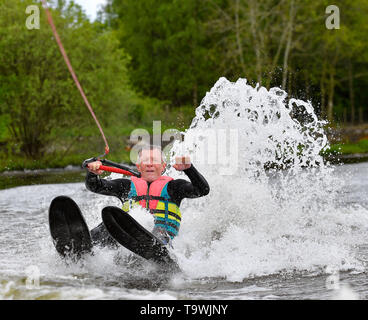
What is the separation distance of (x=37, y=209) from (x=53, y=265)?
4.99 m

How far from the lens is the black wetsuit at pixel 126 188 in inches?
225

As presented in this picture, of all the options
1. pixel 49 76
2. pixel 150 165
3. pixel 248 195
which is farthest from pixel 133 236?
pixel 49 76

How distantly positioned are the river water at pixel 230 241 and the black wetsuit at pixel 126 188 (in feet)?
0.54

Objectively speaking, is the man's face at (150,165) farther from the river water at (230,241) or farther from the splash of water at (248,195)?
the splash of water at (248,195)

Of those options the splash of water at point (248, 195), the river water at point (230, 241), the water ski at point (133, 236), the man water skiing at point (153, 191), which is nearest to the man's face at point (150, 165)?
the man water skiing at point (153, 191)

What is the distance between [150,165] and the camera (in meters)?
6.02

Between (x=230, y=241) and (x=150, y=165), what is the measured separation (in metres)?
1.49

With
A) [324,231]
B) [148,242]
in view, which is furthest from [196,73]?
[148,242]

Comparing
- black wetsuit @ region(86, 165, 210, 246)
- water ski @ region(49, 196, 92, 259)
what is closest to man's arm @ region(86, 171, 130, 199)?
black wetsuit @ region(86, 165, 210, 246)

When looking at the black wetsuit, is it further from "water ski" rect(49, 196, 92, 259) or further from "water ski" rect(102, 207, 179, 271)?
"water ski" rect(102, 207, 179, 271)

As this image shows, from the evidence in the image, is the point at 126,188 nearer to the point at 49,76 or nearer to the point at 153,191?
the point at 153,191

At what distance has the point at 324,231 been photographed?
791 centimetres

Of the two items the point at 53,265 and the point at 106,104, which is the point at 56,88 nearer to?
the point at 106,104
